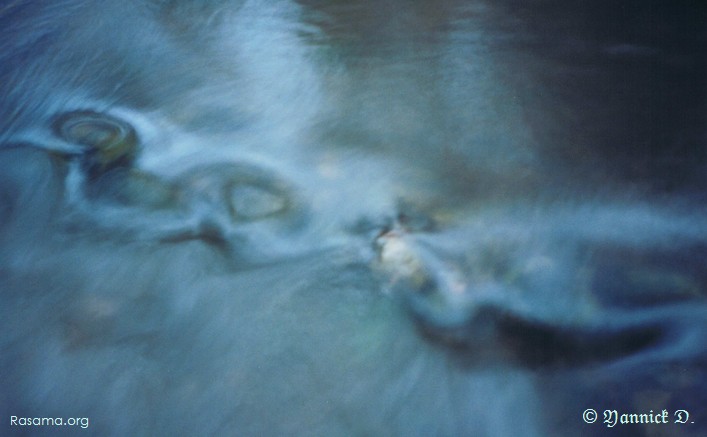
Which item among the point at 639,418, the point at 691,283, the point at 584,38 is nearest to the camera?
the point at 639,418

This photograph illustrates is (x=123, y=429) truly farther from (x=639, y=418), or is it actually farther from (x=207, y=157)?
(x=639, y=418)

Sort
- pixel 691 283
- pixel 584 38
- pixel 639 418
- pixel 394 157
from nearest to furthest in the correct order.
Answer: pixel 639 418 < pixel 691 283 < pixel 394 157 < pixel 584 38

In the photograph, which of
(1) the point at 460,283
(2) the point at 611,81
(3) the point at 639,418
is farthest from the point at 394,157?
(3) the point at 639,418

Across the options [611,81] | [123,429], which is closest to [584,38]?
[611,81]

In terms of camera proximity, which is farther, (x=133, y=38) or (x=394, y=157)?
(x=133, y=38)

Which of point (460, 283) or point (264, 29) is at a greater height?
point (264, 29)

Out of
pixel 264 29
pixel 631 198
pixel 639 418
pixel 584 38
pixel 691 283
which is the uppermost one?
pixel 264 29
